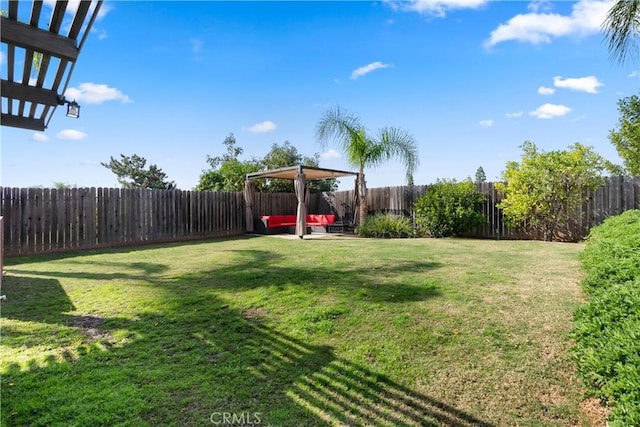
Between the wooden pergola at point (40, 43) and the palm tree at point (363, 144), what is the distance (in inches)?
356

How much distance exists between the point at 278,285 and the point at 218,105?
14.9 meters

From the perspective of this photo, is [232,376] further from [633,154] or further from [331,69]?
[633,154]

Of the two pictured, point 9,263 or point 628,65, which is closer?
point 9,263

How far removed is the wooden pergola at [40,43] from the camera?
306cm

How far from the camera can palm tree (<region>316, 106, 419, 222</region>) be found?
12633mm

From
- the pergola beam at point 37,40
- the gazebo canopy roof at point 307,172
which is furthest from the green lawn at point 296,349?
the gazebo canopy roof at point 307,172

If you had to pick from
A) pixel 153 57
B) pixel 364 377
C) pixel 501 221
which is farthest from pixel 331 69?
pixel 364 377

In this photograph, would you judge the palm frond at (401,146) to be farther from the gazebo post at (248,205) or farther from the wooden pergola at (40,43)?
the wooden pergola at (40,43)

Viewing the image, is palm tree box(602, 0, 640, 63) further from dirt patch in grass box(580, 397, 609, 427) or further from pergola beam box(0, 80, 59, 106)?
pergola beam box(0, 80, 59, 106)

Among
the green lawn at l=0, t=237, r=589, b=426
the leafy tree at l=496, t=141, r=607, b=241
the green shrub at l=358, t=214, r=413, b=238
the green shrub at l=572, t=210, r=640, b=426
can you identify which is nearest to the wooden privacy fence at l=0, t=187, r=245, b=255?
the green lawn at l=0, t=237, r=589, b=426

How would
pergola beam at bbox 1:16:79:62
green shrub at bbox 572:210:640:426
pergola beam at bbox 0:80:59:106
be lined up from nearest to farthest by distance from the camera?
green shrub at bbox 572:210:640:426
pergola beam at bbox 1:16:79:62
pergola beam at bbox 0:80:59:106

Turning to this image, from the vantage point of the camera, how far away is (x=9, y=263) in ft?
22.1

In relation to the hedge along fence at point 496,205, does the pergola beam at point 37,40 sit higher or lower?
higher

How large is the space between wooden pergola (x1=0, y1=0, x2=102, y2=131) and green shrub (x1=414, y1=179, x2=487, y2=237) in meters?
9.83
